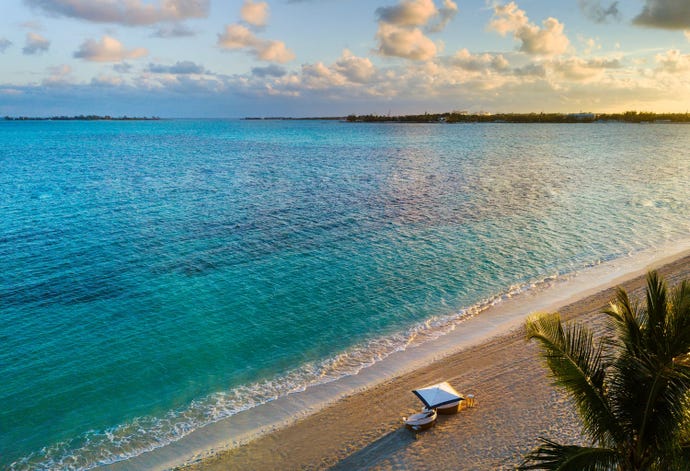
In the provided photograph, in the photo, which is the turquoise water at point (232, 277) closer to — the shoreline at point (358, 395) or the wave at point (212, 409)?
the wave at point (212, 409)

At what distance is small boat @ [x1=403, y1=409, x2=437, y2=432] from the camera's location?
1755 centimetres

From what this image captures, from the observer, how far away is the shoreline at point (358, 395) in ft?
56.1

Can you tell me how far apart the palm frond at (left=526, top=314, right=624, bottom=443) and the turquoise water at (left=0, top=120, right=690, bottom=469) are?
1320 centimetres

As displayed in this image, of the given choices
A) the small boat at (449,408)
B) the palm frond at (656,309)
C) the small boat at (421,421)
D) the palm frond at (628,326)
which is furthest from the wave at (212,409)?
the palm frond at (656,309)

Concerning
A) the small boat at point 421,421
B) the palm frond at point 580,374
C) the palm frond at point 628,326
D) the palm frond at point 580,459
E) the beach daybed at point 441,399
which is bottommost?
the small boat at point 421,421

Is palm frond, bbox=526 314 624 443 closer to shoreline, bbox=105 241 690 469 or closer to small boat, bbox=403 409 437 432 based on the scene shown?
small boat, bbox=403 409 437 432

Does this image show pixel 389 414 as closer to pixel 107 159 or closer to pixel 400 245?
pixel 400 245

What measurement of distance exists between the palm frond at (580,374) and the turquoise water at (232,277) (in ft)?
43.3

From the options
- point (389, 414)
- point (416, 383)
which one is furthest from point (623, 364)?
point (416, 383)

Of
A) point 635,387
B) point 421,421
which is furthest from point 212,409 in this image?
point 635,387

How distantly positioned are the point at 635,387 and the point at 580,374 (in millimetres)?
1018

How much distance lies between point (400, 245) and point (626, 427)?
2978 cm

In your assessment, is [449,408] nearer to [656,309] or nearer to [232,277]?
[656,309]

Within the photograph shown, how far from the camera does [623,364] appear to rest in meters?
9.89
